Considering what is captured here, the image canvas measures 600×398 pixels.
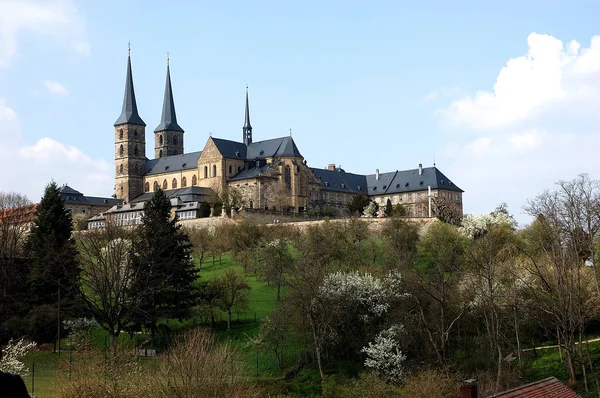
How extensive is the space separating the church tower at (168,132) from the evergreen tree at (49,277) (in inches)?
3098

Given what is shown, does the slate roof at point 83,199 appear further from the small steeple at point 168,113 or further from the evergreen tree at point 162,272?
the evergreen tree at point 162,272

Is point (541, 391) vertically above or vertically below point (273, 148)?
below

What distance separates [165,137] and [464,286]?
91106 mm

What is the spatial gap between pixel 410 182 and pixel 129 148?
1713 inches

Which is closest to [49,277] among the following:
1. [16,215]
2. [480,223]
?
A: [16,215]

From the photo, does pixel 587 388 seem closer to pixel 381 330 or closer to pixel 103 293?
pixel 381 330

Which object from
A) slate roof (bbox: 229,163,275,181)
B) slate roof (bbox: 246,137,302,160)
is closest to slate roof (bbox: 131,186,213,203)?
slate roof (bbox: 229,163,275,181)

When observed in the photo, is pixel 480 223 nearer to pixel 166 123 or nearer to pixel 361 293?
pixel 361 293

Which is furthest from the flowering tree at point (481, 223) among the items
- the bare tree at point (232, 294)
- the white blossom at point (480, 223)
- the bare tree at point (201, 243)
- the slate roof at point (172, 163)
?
the slate roof at point (172, 163)

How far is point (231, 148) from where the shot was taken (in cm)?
11269

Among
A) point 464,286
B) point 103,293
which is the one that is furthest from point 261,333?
point 464,286

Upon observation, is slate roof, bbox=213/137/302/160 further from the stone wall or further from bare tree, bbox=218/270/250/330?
bare tree, bbox=218/270/250/330

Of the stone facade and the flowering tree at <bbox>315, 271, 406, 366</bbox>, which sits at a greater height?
the stone facade

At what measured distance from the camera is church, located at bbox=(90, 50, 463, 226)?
104 metres
